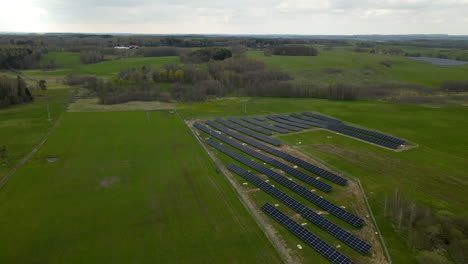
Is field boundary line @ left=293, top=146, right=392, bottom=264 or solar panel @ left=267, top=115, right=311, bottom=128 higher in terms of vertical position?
solar panel @ left=267, top=115, right=311, bottom=128

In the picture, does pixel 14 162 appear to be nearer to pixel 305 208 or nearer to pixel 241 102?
pixel 305 208

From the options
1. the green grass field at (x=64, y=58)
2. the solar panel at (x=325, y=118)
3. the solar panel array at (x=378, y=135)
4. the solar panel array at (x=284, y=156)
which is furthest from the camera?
the green grass field at (x=64, y=58)

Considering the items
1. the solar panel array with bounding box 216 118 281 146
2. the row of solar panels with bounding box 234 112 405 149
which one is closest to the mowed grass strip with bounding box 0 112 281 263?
the solar panel array with bounding box 216 118 281 146

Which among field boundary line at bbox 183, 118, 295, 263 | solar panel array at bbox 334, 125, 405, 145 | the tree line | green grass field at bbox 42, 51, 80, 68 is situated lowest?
field boundary line at bbox 183, 118, 295, 263

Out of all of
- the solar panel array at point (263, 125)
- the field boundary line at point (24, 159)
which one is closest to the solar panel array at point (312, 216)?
the solar panel array at point (263, 125)

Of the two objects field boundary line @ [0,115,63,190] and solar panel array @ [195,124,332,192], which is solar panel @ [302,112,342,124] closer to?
solar panel array @ [195,124,332,192]

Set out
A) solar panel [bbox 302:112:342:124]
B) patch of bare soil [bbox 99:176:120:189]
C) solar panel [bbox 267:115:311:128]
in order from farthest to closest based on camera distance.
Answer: solar panel [bbox 302:112:342:124]
solar panel [bbox 267:115:311:128]
patch of bare soil [bbox 99:176:120:189]

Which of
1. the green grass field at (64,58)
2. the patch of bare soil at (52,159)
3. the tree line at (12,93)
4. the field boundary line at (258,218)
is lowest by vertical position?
the field boundary line at (258,218)

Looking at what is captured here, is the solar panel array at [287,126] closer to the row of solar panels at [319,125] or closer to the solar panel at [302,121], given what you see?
the row of solar panels at [319,125]
